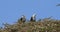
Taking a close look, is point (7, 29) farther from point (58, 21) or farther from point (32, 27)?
point (58, 21)

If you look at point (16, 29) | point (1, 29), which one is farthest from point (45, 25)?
point (1, 29)

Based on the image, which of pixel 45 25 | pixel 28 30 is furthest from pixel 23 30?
pixel 45 25

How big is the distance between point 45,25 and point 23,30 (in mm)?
905

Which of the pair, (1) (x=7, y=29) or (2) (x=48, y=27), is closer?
(2) (x=48, y=27)

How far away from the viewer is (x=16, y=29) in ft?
29.8

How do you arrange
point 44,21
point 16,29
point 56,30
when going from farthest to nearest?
point 44,21 < point 16,29 < point 56,30

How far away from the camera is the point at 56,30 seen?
8.38 m

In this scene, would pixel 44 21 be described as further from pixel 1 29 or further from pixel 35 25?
pixel 1 29

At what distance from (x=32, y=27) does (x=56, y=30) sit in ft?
3.19

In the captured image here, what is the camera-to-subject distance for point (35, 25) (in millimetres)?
9258

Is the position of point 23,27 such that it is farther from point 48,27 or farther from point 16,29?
point 48,27

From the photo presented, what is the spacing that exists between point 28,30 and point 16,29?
57cm

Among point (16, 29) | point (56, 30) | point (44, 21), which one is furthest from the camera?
point (44, 21)

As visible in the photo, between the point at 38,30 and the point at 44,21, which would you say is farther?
the point at 44,21
